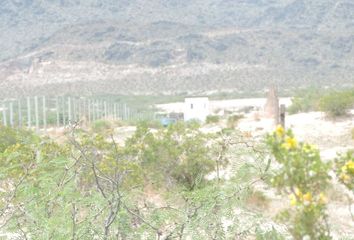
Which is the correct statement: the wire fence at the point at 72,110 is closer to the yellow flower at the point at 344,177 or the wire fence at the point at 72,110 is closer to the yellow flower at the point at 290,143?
the yellow flower at the point at 344,177

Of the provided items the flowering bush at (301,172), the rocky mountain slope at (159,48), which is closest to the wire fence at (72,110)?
the rocky mountain slope at (159,48)

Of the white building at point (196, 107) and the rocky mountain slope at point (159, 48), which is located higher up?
the rocky mountain slope at point (159, 48)

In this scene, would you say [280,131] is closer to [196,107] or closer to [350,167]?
[350,167]

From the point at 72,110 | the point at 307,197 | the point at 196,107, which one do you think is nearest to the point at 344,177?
the point at 307,197

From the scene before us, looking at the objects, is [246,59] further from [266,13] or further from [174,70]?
[266,13]

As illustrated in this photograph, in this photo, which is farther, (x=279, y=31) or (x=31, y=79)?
(x=279, y=31)

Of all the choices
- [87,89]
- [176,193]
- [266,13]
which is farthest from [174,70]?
[176,193]

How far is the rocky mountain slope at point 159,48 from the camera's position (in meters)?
76.5

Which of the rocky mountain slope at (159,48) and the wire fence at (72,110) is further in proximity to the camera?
the rocky mountain slope at (159,48)

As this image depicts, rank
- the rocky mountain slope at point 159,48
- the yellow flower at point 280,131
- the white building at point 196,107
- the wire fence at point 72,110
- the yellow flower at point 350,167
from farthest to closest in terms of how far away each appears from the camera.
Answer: the rocky mountain slope at point 159,48 < the white building at point 196,107 < the wire fence at point 72,110 < the yellow flower at point 350,167 < the yellow flower at point 280,131

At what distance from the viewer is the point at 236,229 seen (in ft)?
15.9

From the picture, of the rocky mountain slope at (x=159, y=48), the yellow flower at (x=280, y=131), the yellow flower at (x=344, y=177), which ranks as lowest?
the yellow flower at (x=344, y=177)

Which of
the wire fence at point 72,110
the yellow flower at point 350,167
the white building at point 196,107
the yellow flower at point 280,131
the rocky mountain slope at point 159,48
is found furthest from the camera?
the rocky mountain slope at point 159,48

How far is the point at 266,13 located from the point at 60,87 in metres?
51.2
